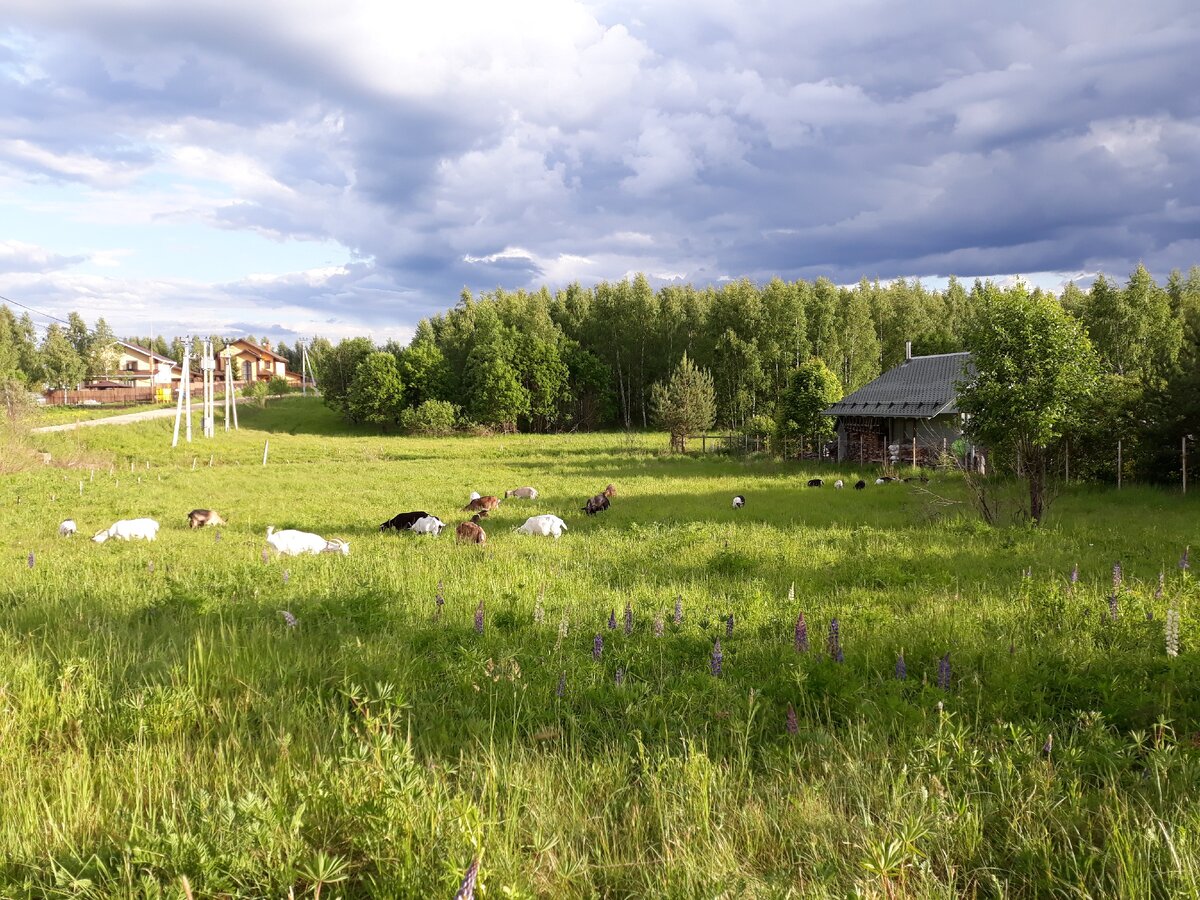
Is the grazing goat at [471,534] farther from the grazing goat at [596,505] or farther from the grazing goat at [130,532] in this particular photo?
the grazing goat at [130,532]

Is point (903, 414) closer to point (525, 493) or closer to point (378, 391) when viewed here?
point (525, 493)

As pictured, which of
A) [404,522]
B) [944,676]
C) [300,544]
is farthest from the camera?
[404,522]

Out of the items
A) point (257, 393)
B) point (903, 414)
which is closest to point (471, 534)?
point (903, 414)

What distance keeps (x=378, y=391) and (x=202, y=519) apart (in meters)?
45.2

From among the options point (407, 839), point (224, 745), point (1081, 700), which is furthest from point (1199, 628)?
point (224, 745)

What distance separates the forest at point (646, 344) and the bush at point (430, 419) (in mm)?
145

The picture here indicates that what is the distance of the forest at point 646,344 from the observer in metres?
51.1

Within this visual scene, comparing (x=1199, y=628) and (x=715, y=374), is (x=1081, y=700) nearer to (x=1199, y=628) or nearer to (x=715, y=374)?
(x=1199, y=628)

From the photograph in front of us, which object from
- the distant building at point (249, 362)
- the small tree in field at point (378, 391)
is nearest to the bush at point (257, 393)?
the small tree in field at point (378, 391)

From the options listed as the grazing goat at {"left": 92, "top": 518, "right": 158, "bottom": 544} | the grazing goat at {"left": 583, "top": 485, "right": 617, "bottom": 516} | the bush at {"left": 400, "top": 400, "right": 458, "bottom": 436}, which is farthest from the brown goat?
the bush at {"left": 400, "top": 400, "right": 458, "bottom": 436}

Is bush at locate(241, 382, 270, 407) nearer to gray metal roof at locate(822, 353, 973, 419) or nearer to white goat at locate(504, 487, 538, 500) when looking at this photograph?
white goat at locate(504, 487, 538, 500)

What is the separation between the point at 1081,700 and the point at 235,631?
6.43 m

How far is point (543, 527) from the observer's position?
554 inches

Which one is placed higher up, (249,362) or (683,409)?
(249,362)
